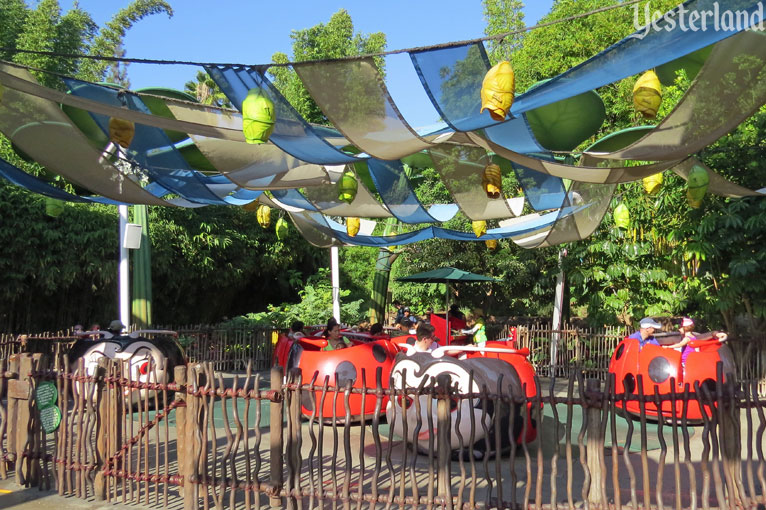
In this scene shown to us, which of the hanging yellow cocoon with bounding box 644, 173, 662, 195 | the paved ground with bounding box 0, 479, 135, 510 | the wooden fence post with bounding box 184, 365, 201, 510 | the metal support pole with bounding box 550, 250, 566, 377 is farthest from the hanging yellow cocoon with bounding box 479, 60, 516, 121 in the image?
the metal support pole with bounding box 550, 250, 566, 377

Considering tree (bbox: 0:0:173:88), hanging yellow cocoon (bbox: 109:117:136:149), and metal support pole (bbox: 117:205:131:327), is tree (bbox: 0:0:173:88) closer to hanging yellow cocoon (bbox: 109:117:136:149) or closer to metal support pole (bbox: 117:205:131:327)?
metal support pole (bbox: 117:205:131:327)

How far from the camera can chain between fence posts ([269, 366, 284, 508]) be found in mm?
4273

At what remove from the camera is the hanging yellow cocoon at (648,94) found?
14.9ft

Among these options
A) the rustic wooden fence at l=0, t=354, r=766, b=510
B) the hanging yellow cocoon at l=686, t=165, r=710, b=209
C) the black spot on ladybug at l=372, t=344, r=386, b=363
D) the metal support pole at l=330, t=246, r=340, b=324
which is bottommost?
the rustic wooden fence at l=0, t=354, r=766, b=510

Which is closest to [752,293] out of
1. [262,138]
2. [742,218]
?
[742,218]

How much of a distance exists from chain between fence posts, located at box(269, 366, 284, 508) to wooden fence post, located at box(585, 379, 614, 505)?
1.86 meters

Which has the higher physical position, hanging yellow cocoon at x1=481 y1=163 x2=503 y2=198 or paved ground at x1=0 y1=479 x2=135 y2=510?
hanging yellow cocoon at x1=481 y1=163 x2=503 y2=198

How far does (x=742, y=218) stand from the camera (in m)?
9.02

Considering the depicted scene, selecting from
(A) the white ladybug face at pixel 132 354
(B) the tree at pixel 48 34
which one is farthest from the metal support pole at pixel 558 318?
(B) the tree at pixel 48 34

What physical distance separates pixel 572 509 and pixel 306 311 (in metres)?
12.8

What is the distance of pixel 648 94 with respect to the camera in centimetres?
454

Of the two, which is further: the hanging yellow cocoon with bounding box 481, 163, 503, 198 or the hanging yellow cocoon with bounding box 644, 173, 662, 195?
the hanging yellow cocoon with bounding box 644, 173, 662, 195

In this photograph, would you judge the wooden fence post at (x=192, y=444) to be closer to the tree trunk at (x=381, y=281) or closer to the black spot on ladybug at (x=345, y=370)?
the black spot on ladybug at (x=345, y=370)

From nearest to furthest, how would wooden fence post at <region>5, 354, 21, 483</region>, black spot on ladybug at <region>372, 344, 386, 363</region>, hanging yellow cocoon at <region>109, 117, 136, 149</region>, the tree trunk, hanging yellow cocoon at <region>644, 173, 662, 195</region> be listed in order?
wooden fence post at <region>5, 354, 21, 483</region>
hanging yellow cocoon at <region>109, 117, 136, 149</region>
hanging yellow cocoon at <region>644, 173, 662, 195</region>
black spot on ladybug at <region>372, 344, 386, 363</region>
the tree trunk
